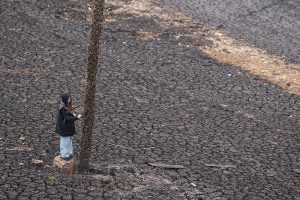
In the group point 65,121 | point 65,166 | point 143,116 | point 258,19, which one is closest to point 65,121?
point 65,121

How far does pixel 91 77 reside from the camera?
9227mm

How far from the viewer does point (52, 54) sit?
51.2 ft

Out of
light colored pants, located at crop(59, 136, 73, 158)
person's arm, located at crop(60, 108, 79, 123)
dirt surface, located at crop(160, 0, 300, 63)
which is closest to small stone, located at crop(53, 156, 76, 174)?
light colored pants, located at crop(59, 136, 73, 158)

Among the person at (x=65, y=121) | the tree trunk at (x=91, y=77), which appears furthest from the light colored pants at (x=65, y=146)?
the tree trunk at (x=91, y=77)

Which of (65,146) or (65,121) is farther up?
(65,121)

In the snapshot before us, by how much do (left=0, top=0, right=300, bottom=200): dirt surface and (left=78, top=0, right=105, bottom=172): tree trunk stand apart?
0.36 metres

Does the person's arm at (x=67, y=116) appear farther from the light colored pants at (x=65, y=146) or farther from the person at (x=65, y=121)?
the light colored pants at (x=65, y=146)

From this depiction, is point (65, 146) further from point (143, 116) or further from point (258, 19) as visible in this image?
point (258, 19)

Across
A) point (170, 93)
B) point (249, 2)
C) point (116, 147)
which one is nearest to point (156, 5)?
point (249, 2)

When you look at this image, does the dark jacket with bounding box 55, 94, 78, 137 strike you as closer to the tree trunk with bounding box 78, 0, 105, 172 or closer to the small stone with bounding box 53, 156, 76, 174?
the tree trunk with bounding box 78, 0, 105, 172

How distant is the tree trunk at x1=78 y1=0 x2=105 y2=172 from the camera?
357 inches

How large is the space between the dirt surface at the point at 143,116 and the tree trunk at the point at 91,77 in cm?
36

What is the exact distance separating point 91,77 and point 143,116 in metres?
3.22

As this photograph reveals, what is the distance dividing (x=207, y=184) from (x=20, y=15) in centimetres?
1099
